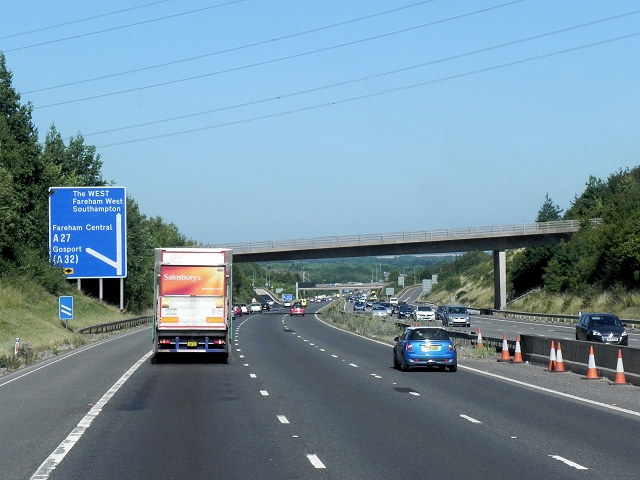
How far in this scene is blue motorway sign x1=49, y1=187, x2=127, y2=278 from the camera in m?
51.5

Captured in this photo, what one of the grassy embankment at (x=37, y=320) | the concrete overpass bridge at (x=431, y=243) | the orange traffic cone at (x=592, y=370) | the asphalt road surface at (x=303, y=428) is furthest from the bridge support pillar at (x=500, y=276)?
the orange traffic cone at (x=592, y=370)

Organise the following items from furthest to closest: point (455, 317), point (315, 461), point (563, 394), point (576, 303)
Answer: point (576, 303) < point (455, 317) < point (563, 394) < point (315, 461)

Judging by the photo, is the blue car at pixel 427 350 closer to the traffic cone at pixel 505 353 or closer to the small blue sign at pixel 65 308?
the traffic cone at pixel 505 353

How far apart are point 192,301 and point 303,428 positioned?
16779 mm

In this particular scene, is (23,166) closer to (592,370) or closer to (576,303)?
(576,303)

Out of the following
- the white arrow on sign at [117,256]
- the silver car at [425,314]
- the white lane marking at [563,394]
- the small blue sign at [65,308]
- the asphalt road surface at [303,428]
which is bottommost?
the white lane marking at [563,394]

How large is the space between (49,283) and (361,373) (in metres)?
46.4

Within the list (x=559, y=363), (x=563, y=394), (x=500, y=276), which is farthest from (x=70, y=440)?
→ (x=500, y=276)

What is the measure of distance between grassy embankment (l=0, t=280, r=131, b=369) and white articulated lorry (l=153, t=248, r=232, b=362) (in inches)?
185

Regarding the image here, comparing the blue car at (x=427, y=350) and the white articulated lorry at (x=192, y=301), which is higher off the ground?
the white articulated lorry at (x=192, y=301)

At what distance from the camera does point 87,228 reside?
5194cm

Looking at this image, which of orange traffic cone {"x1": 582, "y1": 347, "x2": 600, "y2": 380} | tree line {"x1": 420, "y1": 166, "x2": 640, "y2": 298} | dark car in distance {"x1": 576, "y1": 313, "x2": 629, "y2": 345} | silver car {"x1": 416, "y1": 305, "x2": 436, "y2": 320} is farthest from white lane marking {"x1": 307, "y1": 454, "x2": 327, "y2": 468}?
tree line {"x1": 420, "y1": 166, "x2": 640, "y2": 298}

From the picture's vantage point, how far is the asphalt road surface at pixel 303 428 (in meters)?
12.0

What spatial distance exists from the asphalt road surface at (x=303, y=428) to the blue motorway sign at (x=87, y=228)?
2375 cm
